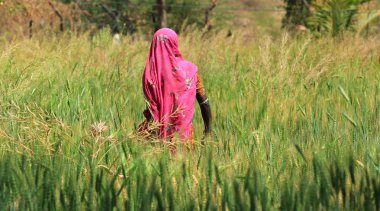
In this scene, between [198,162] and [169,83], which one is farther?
[169,83]

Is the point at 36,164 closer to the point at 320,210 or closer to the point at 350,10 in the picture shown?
the point at 320,210

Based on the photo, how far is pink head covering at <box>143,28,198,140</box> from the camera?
13.9ft

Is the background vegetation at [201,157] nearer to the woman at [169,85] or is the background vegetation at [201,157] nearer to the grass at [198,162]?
the grass at [198,162]

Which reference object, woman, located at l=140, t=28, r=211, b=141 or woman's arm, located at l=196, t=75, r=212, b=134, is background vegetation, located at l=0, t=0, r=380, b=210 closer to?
woman's arm, located at l=196, t=75, r=212, b=134

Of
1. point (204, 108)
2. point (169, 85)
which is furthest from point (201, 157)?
point (204, 108)

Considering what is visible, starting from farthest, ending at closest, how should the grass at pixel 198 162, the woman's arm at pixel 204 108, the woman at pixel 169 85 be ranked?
1. the woman's arm at pixel 204 108
2. the woman at pixel 169 85
3. the grass at pixel 198 162

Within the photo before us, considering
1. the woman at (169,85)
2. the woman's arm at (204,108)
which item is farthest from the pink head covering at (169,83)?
the woman's arm at (204,108)

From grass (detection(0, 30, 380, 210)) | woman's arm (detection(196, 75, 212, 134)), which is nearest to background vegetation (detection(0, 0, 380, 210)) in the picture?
grass (detection(0, 30, 380, 210))

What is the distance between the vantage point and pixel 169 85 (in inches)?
168

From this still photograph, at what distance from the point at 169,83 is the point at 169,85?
0.04 ft

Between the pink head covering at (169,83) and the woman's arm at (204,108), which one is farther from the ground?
the pink head covering at (169,83)

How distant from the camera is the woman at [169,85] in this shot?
4246mm

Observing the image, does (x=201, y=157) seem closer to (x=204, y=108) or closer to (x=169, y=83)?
(x=169, y=83)

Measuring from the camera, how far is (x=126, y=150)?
3.01 meters
